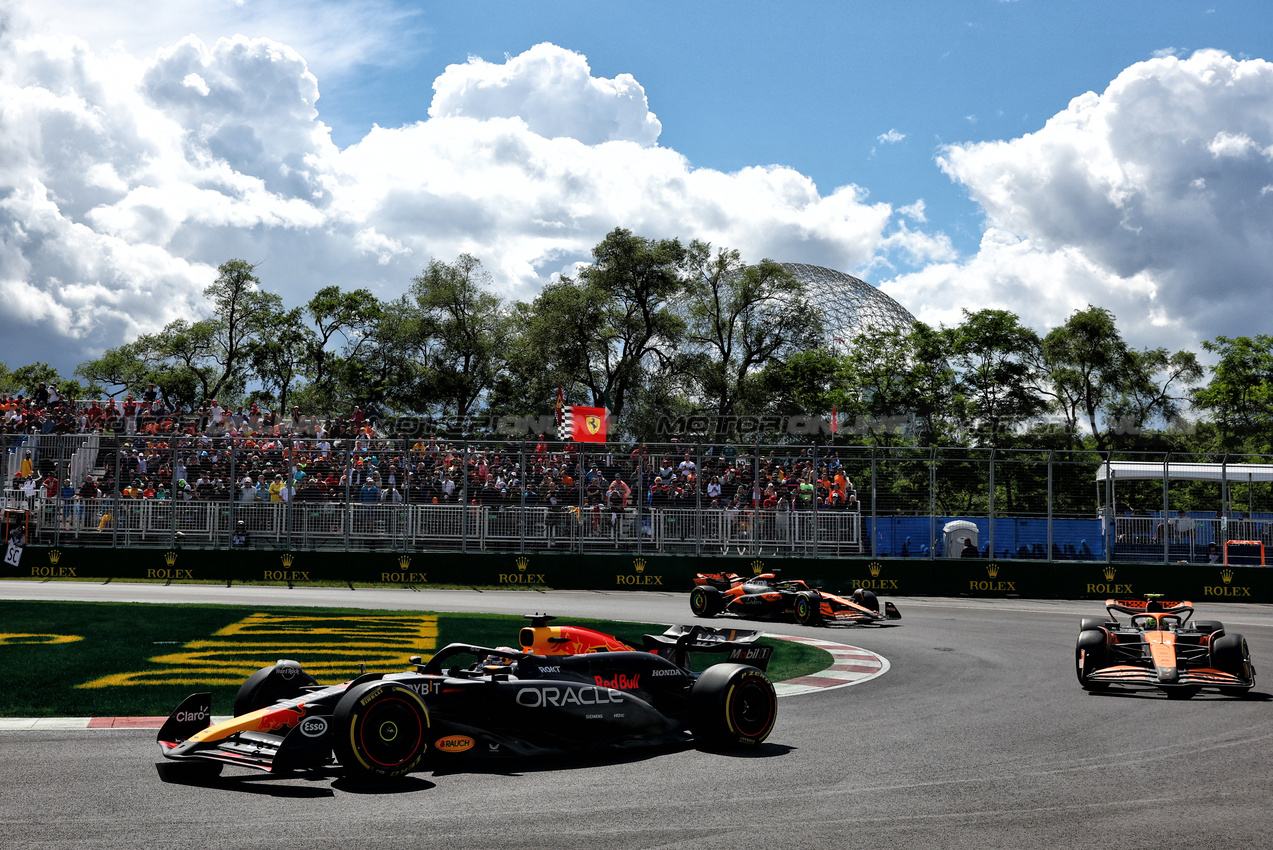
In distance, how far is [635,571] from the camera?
89.9ft

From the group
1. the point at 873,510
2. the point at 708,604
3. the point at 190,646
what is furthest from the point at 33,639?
the point at 873,510

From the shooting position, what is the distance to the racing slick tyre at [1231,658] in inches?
452

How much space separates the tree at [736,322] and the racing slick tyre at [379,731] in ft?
155

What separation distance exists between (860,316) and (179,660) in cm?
7436

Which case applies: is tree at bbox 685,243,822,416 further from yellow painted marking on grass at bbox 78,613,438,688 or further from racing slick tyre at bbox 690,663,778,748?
racing slick tyre at bbox 690,663,778,748

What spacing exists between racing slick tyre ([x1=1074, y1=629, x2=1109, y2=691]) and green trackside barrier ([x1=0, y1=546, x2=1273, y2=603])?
1483 centimetres

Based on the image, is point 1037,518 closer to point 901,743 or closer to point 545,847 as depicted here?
point 901,743

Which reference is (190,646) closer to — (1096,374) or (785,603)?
(785,603)

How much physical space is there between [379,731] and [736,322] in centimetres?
4985

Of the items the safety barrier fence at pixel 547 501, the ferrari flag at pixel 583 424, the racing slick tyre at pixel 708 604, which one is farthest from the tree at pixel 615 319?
the racing slick tyre at pixel 708 604

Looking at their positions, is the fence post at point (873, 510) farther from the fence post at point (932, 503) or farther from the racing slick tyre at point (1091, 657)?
the racing slick tyre at point (1091, 657)

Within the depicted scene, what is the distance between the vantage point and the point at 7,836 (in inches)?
217

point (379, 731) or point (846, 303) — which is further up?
point (846, 303)

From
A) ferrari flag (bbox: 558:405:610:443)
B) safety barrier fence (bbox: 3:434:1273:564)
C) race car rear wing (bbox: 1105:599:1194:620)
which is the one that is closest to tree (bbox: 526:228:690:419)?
ferrari flag (bbox: 558:405:610:443)
